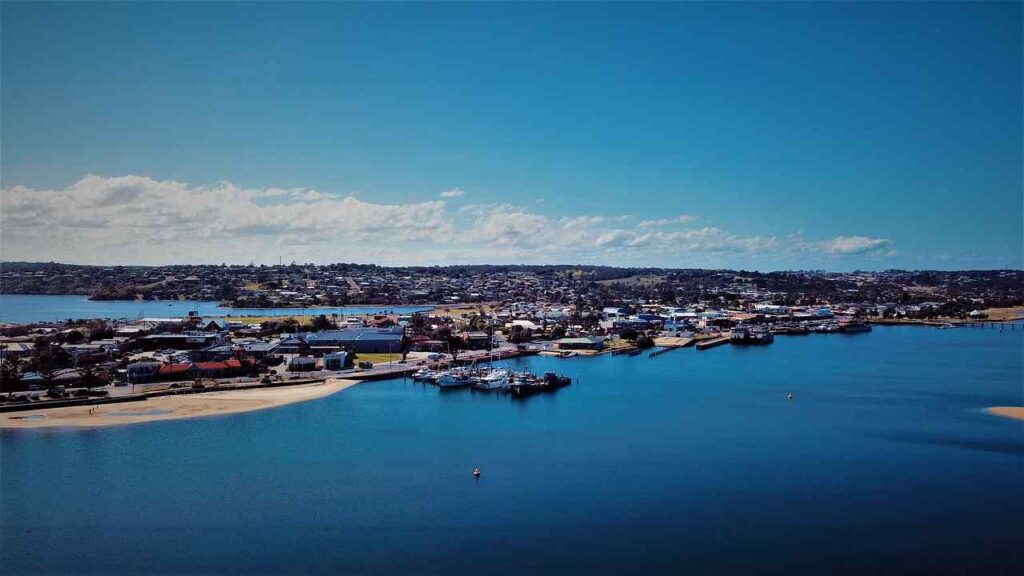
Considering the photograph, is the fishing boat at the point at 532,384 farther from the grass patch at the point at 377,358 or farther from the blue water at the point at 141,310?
the blue water at the point at 141,310

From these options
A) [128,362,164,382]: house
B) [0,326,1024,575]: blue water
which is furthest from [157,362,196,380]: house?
[0,326,1024,575]: blue water

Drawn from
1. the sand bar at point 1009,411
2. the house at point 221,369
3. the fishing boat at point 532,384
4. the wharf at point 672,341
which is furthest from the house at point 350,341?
the sand bar at point 1009,411

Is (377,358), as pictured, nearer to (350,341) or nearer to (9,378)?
(350,341)

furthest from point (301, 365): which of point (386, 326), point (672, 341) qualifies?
point (672, 341)

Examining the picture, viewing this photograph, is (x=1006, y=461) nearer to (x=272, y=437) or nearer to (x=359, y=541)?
(x=359, y=541)

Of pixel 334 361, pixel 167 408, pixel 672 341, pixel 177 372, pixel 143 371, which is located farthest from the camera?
pixel 672 341

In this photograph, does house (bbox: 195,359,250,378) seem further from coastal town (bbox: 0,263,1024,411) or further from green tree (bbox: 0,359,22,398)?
green tree (bbox: 0,359,22,398)

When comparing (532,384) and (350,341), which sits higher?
(350,341)
